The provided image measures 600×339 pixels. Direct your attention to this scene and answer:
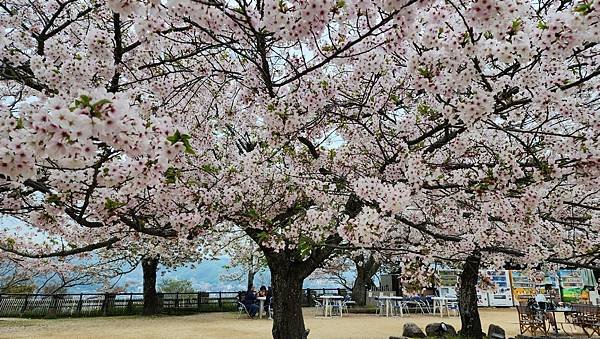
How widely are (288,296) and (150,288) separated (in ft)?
36.3

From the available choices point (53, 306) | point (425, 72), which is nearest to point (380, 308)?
point (53, 306)

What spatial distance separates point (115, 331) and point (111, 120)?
9768 millimetres

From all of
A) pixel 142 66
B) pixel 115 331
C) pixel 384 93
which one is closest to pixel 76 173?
pixel 142 66

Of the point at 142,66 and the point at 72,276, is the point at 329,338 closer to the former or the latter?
the point at 142,66

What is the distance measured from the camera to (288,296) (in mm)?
6391

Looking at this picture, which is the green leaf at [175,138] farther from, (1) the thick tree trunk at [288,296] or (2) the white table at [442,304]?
(2) the white table at [442,304]

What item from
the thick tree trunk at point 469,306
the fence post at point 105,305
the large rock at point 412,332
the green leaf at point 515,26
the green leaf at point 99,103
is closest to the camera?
the green leaf at point 99,103

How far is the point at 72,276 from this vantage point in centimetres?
1616

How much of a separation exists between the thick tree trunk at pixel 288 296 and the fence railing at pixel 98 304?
11.3 metres

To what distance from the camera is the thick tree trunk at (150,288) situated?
51.1ft

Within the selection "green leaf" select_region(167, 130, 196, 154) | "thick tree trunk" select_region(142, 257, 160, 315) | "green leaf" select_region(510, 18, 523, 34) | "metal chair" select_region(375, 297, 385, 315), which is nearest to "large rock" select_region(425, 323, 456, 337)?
"metal chair" select_region(375, 297, 385, 315)

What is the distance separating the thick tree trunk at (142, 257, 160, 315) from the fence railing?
22.7 inches

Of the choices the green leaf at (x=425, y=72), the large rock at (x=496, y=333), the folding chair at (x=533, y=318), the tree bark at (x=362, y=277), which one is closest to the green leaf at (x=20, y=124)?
the green leaf at (x=425, y=72)

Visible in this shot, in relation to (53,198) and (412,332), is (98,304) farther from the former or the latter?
(53,198)
